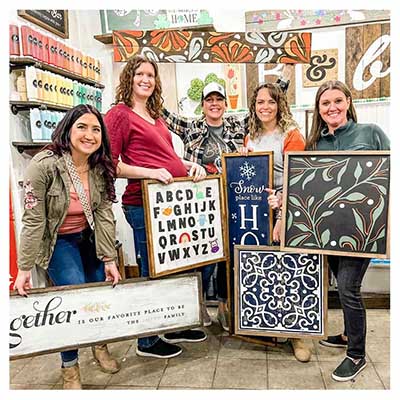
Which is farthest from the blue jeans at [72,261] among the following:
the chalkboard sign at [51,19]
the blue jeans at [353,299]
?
the chalkboard sign at [51,19]

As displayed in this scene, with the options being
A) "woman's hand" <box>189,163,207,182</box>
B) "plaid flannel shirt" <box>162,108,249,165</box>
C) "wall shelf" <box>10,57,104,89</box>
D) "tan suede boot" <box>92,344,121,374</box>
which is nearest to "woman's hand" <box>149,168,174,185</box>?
"woman's hand" <box>189,163,207,182</box>

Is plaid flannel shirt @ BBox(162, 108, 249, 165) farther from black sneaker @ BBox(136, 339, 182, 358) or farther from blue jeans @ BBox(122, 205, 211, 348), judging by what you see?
black sneaker @ BBox(136, 339, 182, 358)

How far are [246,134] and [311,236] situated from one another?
69 cm

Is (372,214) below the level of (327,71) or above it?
below

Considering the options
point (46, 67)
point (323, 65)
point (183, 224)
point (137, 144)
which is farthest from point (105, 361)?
point (323, 65)

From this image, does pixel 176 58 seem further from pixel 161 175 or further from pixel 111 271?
pixel 111 271

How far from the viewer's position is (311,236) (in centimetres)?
200

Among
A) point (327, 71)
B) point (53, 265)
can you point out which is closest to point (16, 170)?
point (53, 265)

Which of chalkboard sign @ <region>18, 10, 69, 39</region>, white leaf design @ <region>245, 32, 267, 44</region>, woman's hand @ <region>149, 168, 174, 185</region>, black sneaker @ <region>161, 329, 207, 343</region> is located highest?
chalkboard sign @ <region>18, 10, 69, 39</region>

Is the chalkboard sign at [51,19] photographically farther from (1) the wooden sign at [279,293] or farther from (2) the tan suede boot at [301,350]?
(2) the tan suede boot at [301,350]

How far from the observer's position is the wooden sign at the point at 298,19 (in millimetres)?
2535

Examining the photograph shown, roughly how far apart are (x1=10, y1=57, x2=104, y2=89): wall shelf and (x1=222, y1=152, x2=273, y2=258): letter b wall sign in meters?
1.30

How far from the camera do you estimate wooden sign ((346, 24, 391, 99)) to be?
2547 millimetres
